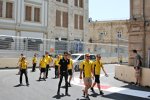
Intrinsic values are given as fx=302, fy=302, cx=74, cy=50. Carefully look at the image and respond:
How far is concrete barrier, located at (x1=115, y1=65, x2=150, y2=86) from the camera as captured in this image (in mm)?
16406

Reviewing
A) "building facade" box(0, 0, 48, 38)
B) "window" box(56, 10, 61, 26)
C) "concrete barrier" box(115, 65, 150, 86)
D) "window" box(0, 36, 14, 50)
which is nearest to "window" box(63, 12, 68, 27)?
"window" box(56, 10, 61, 26)

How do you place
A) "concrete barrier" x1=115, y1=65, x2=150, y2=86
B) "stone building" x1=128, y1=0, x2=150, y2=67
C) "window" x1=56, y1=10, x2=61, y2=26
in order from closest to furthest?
"concrete barrier" x1=115, y1=65, x2=150, y2=86, "stone building" x1=128, y1=0, x2=150, y2=67, "window" x1=56, y1=10, x2=61, y2=26

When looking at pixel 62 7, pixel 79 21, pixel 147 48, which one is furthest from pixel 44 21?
pixel 147 48

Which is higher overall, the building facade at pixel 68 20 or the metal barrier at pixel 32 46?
the building facade at pixel 68 20

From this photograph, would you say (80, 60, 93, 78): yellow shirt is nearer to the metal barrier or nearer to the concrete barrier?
the concrete barrier

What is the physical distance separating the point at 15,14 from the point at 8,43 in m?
6.77

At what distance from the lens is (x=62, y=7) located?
4369 centimetres

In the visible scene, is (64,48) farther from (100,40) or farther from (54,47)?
(100,40)

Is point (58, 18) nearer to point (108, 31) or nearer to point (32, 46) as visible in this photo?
point (32, 46)

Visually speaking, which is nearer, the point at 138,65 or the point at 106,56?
the point at 138,65

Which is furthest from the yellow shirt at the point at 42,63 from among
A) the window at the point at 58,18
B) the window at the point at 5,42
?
the window at the point at 58,18

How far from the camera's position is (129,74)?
18203 millimetres

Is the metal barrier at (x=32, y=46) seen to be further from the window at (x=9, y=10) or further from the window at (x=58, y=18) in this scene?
the window at (x=58, y=18)

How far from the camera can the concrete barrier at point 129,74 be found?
53.8ft
